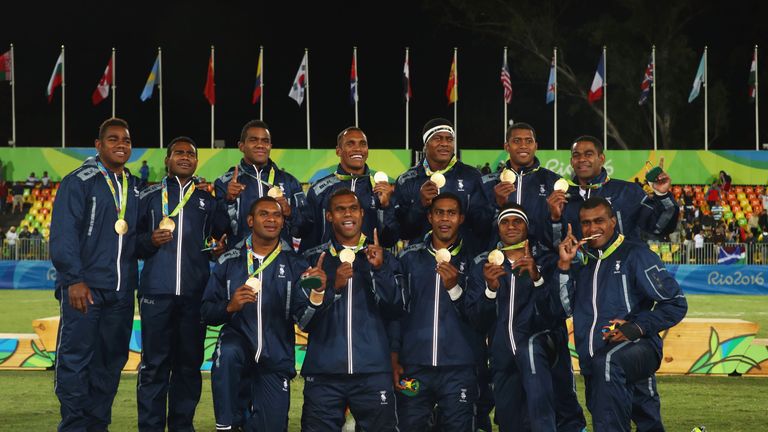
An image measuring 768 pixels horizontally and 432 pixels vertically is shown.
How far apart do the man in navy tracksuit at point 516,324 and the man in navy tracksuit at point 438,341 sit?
17cm

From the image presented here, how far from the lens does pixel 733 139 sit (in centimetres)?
5588

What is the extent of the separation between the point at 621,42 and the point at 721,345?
139 feet

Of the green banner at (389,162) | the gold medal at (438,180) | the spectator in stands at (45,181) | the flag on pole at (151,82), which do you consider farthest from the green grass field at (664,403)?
the flag on pole at (151,82)

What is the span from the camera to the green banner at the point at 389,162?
117 ft

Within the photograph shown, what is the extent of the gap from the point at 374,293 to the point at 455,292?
64 centimetres

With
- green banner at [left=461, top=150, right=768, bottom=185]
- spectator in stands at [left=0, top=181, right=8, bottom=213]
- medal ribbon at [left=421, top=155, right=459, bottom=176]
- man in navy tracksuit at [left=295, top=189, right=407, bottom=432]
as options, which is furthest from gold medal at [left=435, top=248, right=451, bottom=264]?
spectator in stands at [left=0, top=181, right=8, bottom=213]

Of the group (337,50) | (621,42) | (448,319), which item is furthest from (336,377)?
(337,50)

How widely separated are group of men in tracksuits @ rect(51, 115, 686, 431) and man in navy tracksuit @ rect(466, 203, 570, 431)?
16 mm

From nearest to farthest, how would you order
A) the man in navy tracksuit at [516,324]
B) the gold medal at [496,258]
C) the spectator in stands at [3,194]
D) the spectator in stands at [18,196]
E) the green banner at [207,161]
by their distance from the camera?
the gold medal at [496,258] < the man in navy tracksuit at [516,324] < the green banner at [207,161] < the spectator in stands at [3,194] < the spectator in stands at [18,196]

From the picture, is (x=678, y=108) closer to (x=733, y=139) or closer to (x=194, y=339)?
(x=733, y=139)

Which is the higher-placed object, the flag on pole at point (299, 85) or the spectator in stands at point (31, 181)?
the flag on pole at point (299, 85)

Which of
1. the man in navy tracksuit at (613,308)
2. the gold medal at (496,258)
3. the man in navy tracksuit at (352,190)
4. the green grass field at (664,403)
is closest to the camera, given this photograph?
the man in navy tracksuit at (613,308)

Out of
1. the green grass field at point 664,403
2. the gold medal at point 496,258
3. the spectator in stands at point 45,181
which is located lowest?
the green grass field at point 664,403

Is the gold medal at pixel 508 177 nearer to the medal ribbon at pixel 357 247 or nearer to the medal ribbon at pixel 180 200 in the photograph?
the medal ribbon at pixel 357 247
